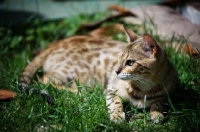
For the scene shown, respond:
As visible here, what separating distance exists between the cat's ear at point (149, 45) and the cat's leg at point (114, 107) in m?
0.66

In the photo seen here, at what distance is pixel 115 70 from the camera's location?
413 centimetres

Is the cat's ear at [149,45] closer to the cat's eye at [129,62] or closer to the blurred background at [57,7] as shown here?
the cat's eye at [129,62]

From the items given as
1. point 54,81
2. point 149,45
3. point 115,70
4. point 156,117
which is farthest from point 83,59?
point 156,117

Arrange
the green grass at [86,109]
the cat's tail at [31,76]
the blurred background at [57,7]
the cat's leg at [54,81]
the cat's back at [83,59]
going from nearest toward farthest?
the green grass at [86,109] < the cat's tail at [31,76] < the cat's leg at [54,81] < the cat's back at [83,59] < the blurred background at [57,7]

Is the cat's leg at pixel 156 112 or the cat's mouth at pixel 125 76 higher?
the cat's mouth at pixel 125 76

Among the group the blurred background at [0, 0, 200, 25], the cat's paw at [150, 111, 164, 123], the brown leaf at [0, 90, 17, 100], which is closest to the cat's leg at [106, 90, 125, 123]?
the cat's paw at [150, 111, 164, 123]

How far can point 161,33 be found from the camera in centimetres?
596

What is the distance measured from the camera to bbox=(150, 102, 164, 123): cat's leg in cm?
404

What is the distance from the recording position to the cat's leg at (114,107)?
3998 mm

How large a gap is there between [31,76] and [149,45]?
168cm

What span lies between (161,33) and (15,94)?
8.51 feet

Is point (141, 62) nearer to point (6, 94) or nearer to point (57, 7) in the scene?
point (6, 94)

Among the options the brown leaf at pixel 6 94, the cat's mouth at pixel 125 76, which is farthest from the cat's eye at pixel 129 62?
the brown leaf at pixel 6 94

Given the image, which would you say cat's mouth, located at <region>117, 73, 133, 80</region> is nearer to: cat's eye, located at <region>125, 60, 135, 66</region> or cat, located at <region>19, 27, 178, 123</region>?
cat, located at <region>19, 27, 178, 123</region>
